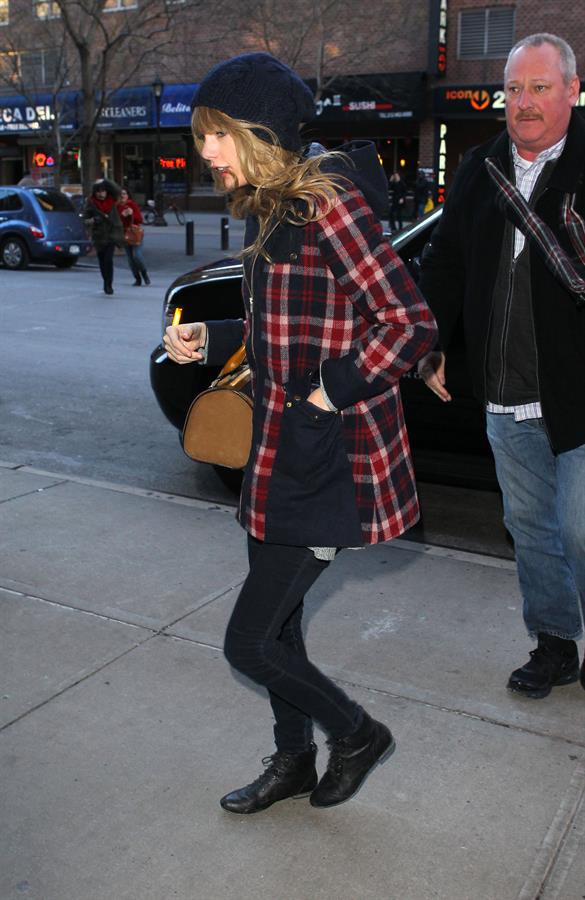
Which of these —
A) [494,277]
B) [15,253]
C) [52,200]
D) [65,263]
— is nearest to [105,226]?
[15,253]

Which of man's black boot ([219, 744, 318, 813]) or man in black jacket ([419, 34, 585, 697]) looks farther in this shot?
man in black jacket ([419, 34, 585, 697])

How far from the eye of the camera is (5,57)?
3378 cm

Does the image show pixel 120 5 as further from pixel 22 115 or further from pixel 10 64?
pixel 10 64

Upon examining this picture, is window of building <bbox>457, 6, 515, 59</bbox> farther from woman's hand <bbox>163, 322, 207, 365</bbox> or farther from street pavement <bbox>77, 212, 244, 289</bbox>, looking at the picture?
woman's hand <bbox>163, 322, 207, 365</bbox>

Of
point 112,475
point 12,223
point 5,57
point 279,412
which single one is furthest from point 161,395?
point 5,57

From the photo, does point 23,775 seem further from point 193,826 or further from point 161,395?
point 161,395

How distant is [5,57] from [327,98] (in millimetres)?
11485

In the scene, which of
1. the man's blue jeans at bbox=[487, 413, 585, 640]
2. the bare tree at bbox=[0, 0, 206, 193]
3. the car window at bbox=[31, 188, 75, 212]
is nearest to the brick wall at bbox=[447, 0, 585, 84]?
the bare tree at bbox=[0, 0, 206, 193]

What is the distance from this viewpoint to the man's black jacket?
3279 mm

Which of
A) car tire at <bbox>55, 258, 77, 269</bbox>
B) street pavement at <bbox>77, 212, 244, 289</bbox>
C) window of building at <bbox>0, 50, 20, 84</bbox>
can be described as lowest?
street pavement at <bbox>77, 212, 244, 289</bbox>

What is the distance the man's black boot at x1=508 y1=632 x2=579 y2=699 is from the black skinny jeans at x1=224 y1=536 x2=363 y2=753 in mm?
958

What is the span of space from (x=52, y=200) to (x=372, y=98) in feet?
63.5

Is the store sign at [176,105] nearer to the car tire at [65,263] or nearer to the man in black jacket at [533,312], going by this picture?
the car tire at [65,263]

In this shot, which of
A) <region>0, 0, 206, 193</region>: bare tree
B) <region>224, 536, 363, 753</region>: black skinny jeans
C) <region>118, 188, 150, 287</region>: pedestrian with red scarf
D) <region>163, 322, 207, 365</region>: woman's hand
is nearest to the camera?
<region>224, 536, 363, 753</region>: black skinny jeans
